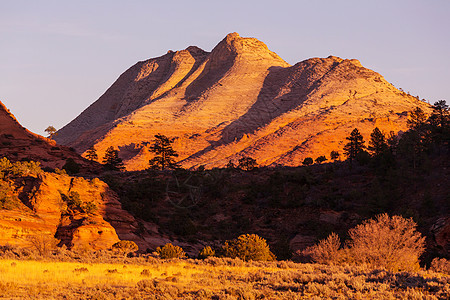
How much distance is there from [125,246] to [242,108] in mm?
111847

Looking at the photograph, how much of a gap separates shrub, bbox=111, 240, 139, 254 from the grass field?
771 centimetres

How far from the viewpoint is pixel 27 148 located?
67500 millimetres

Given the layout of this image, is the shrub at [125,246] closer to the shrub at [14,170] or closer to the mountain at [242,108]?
the shrub at [14,170]

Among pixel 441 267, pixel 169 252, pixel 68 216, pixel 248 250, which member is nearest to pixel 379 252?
pixel 441 267

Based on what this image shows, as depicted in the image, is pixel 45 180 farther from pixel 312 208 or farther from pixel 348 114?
pixel 348 114

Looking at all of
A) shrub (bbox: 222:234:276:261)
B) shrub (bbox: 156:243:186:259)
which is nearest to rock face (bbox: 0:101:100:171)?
shrub (bbox: 156:243:186:259)

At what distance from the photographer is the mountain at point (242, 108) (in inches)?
4163

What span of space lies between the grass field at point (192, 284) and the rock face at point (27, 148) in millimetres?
46327

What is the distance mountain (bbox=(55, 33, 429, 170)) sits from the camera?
347 ft

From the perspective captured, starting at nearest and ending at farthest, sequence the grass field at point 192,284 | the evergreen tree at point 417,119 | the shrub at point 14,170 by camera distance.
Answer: the grass field at point 192,284 → the shrub at point 14,170 → the evergreen tree at point 417,119

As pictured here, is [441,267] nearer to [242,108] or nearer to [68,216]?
[68,216]

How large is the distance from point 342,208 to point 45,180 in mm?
30747

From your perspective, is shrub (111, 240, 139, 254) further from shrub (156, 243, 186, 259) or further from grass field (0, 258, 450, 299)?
grass field (0, 258, 450, 299)

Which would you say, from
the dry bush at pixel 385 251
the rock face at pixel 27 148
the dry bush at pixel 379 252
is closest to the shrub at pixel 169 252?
the dry bush at pixel 379 252
